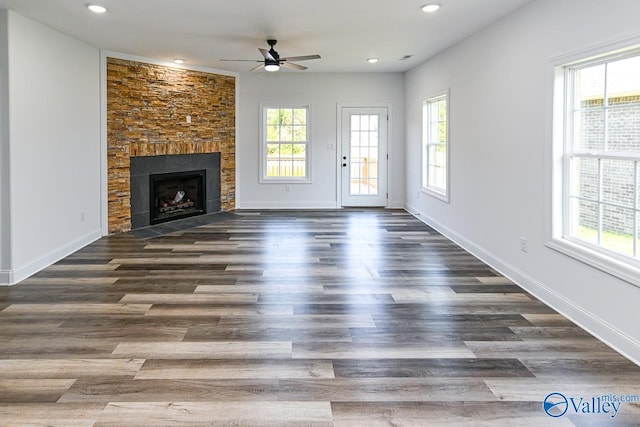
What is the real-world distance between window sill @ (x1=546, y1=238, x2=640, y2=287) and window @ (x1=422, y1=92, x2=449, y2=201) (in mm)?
3213

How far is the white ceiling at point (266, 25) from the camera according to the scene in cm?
486

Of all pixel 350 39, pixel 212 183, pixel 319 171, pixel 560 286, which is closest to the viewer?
pixel 560 286

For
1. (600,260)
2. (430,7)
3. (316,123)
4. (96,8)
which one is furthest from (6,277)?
(316,123)

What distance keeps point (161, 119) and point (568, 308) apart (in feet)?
20.8

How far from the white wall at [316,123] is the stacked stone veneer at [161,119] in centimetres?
31

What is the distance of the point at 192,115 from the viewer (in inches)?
347

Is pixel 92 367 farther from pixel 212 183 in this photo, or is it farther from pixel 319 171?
pixel 319 171

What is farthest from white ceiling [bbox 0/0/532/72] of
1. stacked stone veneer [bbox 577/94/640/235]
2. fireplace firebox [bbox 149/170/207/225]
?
fireplace firebox [bbox 149/170/207/225]

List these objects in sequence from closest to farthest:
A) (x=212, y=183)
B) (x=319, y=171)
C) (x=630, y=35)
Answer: (x=630, y=35) < (x=212, y=183) < (x=319, y=171)

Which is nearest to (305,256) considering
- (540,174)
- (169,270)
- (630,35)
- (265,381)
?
(169,270)

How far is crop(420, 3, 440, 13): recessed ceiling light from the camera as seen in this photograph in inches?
192

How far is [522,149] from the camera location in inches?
189

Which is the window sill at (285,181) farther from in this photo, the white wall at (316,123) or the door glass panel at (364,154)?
the door glass panel at (364,154)

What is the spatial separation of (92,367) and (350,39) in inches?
194
